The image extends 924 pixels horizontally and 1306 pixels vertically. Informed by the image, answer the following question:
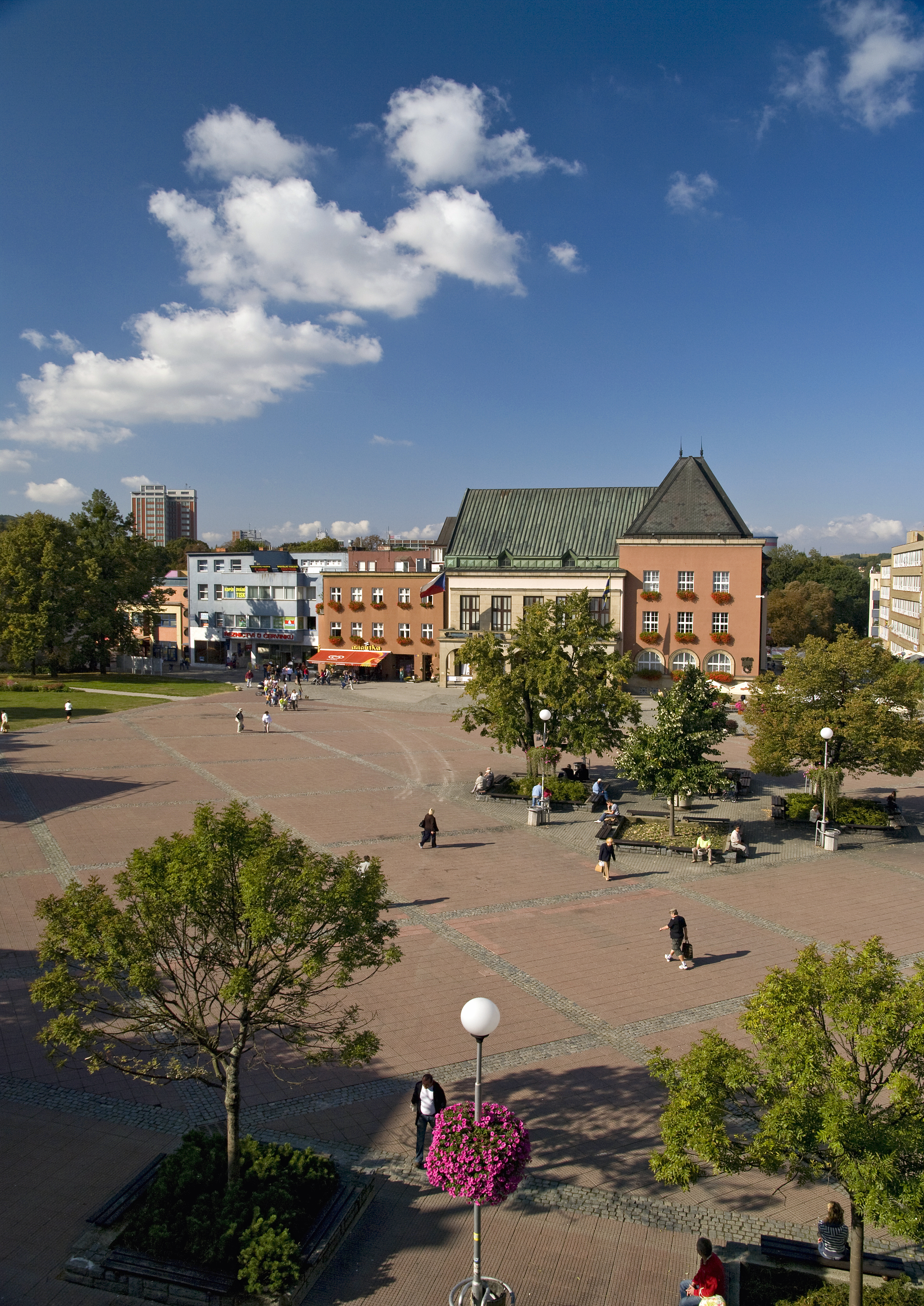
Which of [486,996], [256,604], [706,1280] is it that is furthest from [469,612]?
[706,1280]

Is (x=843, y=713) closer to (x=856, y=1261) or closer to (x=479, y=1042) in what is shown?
(x=856, y=1261)

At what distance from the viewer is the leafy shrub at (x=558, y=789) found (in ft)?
92.8

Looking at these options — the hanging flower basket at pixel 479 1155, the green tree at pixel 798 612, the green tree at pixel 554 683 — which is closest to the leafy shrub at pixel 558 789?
the green tree at pixel 554 683

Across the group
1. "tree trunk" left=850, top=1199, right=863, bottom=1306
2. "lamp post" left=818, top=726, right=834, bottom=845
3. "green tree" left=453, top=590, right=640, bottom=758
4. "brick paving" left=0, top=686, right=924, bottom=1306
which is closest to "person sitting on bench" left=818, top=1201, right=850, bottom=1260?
"tree trunk" left=850, top=1199, right=863, bottom=1306

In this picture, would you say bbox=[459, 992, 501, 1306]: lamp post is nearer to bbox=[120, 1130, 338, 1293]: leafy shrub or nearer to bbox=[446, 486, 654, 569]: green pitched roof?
bbox=[120, 1130, 338, 1293]: leafy shrub

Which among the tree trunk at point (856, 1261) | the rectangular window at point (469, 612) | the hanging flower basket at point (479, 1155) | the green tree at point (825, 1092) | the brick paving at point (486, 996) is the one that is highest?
the rectangular window at point (469, 612)

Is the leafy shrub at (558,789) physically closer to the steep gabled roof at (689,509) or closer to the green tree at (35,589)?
the steep gabled roof at (689,509)

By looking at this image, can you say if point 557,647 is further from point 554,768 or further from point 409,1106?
point 409,1106

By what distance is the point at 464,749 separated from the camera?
38.3 m

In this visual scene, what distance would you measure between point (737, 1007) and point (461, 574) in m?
50.2

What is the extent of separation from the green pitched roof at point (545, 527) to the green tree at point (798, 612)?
27.0 meters

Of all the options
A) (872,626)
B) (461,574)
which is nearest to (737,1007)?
(461,574)

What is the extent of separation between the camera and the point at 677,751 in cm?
2353

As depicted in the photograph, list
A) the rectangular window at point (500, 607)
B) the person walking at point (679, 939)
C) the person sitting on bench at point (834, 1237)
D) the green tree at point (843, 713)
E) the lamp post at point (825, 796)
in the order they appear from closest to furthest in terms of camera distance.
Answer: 1. the person sitting on bench at point (834, 1237)
2. the person walking at point (679, 939)
3. the green tree at point (843, 713)
4. the lamp post at point (825, 796)
5. the rectangular window at point (500, 607)
